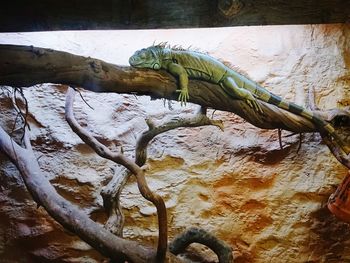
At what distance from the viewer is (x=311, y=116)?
346cm

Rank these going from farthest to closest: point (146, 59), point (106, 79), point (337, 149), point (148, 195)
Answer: point (337, 149) → point (146, 59) → point (148, 195) → point (106, 79)

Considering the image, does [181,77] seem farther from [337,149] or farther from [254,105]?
[337,149]

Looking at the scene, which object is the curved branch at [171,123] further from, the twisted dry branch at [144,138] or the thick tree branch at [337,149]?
the thick tree branch at [337,149]

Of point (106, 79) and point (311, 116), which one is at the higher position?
point (106, 79)

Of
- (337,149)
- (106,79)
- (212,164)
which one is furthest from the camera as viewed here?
(212,164)

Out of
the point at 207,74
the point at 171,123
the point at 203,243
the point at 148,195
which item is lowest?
the point at 203,243

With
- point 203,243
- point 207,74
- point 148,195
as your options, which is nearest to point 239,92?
point 207,74

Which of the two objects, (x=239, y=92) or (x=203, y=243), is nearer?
(x=239, y=92)

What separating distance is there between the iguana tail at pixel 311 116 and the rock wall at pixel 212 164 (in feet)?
2.75

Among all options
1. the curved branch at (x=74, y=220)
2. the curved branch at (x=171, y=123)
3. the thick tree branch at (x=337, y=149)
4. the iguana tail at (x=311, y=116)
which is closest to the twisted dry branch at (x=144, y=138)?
the curved branch at (x=171, y=123)

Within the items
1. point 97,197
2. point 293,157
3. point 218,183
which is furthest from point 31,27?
point 293,157

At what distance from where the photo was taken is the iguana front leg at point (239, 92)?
3207 millimetres

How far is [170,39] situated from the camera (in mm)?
4562

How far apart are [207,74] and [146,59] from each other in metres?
0.52
